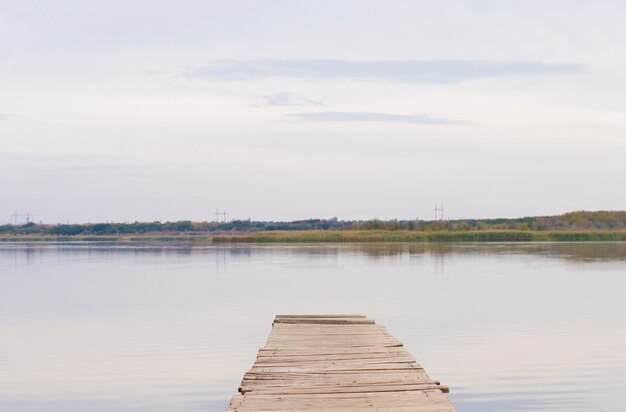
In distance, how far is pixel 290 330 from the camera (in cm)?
1344

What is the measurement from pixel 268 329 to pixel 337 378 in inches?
290

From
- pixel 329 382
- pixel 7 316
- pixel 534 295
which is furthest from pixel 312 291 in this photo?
pixel 329 382

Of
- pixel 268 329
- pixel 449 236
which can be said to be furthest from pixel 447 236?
pixel 268 329

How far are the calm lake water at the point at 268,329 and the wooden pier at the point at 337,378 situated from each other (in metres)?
0.84

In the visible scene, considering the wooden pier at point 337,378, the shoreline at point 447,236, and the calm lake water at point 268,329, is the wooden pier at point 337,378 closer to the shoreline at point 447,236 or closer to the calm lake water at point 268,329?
the calm lake water at point 268,329

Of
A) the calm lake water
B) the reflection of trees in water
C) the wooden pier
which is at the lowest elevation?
the calm lake water

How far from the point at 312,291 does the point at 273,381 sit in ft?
52.5

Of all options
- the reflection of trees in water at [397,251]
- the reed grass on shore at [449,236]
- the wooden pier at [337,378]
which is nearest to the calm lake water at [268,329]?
the wooden pier at [337,378]

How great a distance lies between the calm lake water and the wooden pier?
0.84 meters

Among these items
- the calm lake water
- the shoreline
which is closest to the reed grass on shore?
the shoreline

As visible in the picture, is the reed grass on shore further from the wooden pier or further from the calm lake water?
the wooden pier

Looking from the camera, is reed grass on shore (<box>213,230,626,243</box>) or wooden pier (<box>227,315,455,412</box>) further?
reed grass on shore (<box>213,230,626,243</box>)

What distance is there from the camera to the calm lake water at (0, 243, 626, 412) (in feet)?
35.0

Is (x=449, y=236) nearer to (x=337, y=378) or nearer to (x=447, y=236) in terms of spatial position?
(x=447, y=236)
